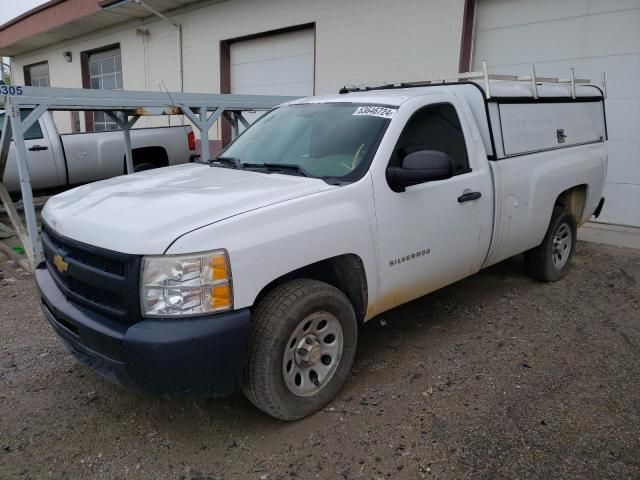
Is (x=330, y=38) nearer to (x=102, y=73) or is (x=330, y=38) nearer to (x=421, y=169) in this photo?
(x=421, y=169)

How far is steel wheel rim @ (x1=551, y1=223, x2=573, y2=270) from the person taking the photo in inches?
201

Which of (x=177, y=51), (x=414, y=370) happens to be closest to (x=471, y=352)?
(x=414, y=370)

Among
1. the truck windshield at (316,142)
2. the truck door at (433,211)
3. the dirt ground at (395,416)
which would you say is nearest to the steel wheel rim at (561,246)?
the dirt ground at (395,416)

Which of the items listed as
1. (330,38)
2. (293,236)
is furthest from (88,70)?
(293,236)

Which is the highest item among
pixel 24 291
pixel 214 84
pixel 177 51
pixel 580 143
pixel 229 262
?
pixel 177 51

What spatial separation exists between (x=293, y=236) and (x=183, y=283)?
0.62 metres

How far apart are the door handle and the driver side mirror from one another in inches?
20.0

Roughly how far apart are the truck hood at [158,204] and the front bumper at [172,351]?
377mm

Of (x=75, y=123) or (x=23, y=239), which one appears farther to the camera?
(x=75, y=123)

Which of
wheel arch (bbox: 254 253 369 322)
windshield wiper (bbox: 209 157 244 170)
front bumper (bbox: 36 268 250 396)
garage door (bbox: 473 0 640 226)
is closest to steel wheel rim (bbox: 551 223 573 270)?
wheel arch (bbox: 254 253 369 322)

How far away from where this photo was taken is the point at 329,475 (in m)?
2.47

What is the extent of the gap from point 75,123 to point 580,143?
1917 cm

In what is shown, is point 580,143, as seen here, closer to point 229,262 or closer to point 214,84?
point 229,262

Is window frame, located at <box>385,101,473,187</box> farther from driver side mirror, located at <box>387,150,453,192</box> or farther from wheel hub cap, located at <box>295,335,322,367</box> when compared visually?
wheel hub cap, located at <box>295,335,322,367</box>
